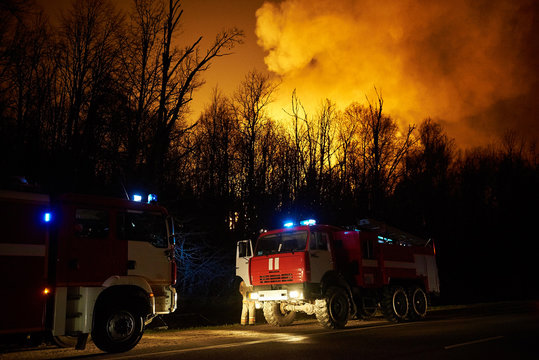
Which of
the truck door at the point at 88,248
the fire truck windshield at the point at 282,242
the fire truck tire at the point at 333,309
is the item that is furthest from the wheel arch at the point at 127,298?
the fire truck tire at the point at 333,309

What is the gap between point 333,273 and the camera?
47.8 ft

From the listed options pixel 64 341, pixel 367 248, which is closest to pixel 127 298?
pixel 64 341

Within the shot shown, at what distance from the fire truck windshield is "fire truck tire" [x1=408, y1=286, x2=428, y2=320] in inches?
218

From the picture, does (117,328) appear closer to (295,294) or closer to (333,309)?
(295,294)

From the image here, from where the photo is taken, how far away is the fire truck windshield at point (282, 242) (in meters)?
A: 14.3

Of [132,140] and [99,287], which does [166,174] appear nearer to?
[132,140]

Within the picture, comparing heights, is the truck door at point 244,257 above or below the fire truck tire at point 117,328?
above

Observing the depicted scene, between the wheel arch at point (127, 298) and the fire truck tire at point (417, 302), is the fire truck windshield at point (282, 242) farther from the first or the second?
the fire truck tire at point (417, 302)

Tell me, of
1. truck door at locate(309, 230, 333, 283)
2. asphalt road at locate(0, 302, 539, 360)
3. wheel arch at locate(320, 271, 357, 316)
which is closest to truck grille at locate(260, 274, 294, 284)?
truck door at locate(309, 230, 333, 283)

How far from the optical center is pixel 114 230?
9.91 meters

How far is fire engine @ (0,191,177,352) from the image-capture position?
27.5 feet

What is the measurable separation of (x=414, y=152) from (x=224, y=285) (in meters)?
25.9

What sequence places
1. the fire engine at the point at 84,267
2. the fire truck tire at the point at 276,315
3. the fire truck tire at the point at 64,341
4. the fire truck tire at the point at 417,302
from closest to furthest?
the fire engine at the point at 84,267 → the fire truck tire at the point at 64,341 → the fire truck tire at the point at 276,315 → the fire truck tire at the point at 417,302

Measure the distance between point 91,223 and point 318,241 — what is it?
23.0 feet
